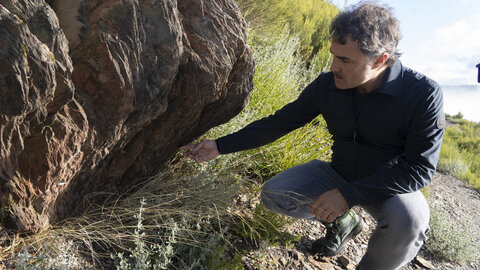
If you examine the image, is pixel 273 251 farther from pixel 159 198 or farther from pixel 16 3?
pixel 16 3

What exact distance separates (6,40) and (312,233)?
2.33m

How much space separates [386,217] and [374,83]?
2.65 ft

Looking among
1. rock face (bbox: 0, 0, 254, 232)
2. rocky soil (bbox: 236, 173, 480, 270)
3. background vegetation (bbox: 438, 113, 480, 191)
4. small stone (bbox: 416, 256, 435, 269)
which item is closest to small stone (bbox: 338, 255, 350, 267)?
rocky soil (bbox: 236, 173, 480, 270)

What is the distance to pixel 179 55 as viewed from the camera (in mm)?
1895

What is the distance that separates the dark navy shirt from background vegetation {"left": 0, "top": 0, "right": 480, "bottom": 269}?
430mm

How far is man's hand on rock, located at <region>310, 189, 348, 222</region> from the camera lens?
85.0 inches

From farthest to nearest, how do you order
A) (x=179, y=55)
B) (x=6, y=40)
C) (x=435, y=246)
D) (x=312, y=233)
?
(x=435, y=246), (x=312, y=233), (x=179, y=55), (x=6, y=40)

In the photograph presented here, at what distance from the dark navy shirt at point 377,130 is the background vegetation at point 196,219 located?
0.43 m

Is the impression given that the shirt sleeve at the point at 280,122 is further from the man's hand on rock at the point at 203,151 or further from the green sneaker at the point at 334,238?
the green sneaker at the point at 334,238

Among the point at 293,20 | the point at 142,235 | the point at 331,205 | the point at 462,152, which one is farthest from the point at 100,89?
the point at 462,152

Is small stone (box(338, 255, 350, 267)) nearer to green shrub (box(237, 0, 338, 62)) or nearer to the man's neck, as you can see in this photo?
the man's neck

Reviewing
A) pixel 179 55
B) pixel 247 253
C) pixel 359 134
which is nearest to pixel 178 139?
pixel 179 55

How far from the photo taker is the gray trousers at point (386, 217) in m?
2.17

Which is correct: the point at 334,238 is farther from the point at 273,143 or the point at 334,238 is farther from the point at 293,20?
the point at 293,20
